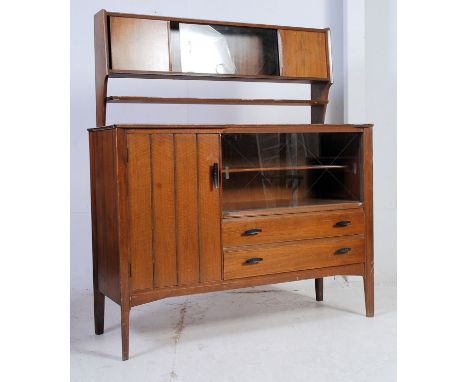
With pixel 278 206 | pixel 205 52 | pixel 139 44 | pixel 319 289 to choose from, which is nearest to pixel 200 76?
pixel 205 52

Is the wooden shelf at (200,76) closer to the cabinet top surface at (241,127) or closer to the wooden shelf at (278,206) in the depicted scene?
the cabinet top surface at (241,127)

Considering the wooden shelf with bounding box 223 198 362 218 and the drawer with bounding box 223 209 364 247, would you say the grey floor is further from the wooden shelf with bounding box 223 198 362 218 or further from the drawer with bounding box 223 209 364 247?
the wooden shelf with bounding box 223 198 362 218

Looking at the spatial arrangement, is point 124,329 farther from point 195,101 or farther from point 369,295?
point 369,295

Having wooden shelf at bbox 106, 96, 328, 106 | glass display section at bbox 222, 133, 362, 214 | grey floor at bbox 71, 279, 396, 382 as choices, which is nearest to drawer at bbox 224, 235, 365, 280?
glass display section at bbox 222, 133, 362, 214

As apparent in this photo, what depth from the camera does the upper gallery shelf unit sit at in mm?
3170

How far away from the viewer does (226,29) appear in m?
3.44

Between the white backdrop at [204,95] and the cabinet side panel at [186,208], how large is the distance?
106 cm

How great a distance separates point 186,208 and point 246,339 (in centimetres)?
78

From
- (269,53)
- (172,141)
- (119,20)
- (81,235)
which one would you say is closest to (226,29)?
(269,53)

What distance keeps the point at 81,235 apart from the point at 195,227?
1273mm

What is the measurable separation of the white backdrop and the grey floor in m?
0.47

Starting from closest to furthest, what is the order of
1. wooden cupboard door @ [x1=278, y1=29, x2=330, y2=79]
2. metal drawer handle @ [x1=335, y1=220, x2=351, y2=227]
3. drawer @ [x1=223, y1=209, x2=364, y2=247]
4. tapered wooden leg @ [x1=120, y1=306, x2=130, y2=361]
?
1. tapered wooden leg @ [x1=120, y1=306, x2=130, y2=361]
2. drawer @ [x1=223, y1=209, x2=364, y2=247]
3. metal drawer handle @ [x1=335, y1=220, x2=351, y2=227]
4. wooden cupboard door @ [x1=278, y1=29, x2=330, y2=79]

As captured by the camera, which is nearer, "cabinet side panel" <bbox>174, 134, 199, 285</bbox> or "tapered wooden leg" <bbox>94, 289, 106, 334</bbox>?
"cabinet side panel" <bbox>174, 134, 199, 285</bbox>

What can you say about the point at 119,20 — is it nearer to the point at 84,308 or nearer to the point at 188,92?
the point at 188,92
